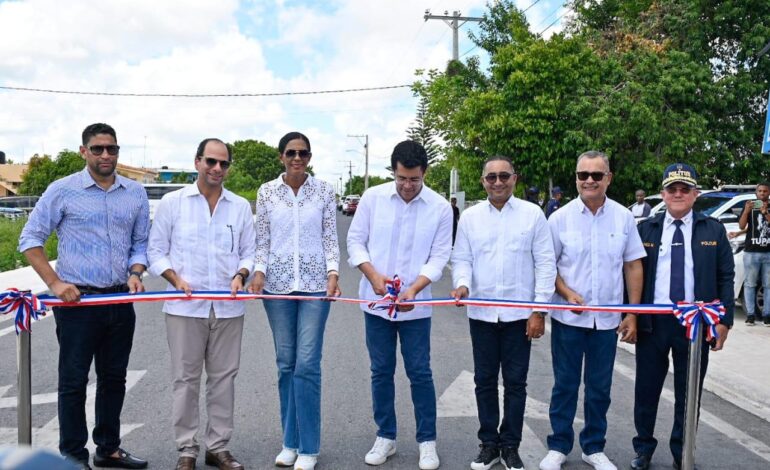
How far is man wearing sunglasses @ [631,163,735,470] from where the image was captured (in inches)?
182

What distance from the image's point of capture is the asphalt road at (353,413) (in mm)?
4918

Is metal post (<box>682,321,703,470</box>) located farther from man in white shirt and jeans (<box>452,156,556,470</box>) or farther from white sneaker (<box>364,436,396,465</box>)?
white sneaker (<box>364,436,396,465</box>)

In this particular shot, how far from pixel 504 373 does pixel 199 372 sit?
1949 mm

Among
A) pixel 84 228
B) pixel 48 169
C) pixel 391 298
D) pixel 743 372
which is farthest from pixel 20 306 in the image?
pixel 48 169

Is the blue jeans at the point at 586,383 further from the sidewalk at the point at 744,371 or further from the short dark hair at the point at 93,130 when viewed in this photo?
the short dark hair at the point at 93,130

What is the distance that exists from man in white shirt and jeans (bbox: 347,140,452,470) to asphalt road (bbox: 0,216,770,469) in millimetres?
310

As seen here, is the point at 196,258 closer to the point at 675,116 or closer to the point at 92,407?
the point at 92,407

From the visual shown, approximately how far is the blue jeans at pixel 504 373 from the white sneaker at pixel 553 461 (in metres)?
0.20

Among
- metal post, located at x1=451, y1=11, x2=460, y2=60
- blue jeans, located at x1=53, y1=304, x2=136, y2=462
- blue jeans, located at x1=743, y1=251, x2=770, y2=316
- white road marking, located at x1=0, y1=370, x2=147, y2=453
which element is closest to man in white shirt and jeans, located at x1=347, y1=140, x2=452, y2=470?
blue jeans, located at x1=53, y1=304, x2=136, y2=462

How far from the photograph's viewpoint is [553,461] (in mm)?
4652

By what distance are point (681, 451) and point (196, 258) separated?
3.30 m

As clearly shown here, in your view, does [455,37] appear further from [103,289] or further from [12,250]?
[103,289]

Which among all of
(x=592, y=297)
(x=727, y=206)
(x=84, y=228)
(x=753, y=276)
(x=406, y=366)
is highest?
(x=727, y=206)

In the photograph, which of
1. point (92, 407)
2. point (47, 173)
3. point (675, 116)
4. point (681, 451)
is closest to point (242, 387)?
point (92, 407)
